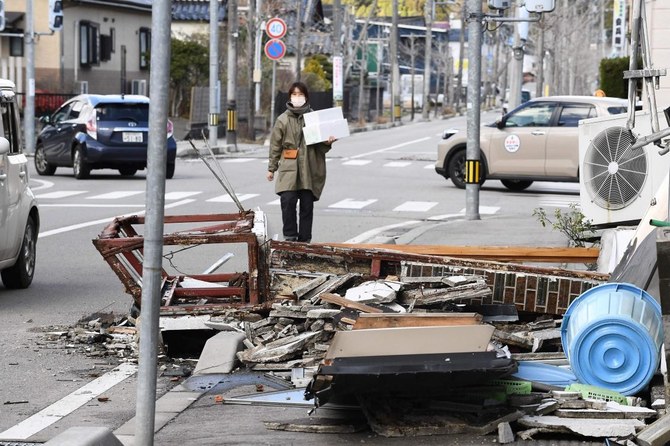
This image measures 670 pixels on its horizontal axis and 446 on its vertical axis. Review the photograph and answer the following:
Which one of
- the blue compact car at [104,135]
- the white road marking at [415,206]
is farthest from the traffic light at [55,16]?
the white road marking at [415,206]

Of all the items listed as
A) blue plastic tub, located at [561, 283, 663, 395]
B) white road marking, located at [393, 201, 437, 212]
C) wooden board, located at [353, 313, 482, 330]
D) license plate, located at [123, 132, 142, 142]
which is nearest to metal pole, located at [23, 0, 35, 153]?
license plate, located at [123, 132, 142, 142]

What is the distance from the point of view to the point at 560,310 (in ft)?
30.2

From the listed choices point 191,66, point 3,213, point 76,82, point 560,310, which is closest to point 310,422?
point 560,310

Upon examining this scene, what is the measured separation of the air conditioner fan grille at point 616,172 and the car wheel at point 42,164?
57.1 feet

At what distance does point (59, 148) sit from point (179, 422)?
2180cm

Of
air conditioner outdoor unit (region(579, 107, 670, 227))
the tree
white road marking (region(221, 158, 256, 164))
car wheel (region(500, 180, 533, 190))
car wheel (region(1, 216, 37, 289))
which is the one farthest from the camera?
the tree

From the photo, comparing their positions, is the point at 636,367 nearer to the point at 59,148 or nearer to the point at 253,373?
the point at 253,373

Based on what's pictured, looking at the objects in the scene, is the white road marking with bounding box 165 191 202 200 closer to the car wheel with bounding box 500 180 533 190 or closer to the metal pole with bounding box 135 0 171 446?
the car wheel with bounding box 500 180 533 190

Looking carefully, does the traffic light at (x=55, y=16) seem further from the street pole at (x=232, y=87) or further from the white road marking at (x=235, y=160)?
the white road marking at (x=235, y=160)

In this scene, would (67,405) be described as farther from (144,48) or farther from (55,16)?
(144,48)

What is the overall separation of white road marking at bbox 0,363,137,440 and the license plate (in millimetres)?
18554

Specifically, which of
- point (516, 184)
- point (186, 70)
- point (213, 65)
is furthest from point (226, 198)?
point (186, 70)

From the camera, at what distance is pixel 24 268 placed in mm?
12273

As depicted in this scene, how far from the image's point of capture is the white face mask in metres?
13.4
